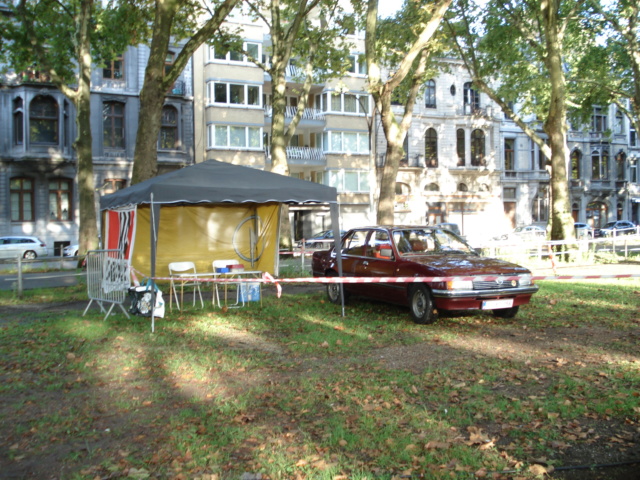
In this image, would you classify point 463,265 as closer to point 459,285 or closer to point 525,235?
point 459,285

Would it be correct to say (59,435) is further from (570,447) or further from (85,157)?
(85,157)

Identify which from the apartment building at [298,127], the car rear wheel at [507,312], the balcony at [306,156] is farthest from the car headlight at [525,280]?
the balcony at [306,156]

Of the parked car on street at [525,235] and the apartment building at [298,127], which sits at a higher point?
the apartment building at [298,127]

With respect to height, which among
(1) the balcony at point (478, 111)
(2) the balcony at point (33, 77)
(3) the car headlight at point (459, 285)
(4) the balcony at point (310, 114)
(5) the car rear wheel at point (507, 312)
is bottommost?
(5) the car rear wheel at point (507, 312)

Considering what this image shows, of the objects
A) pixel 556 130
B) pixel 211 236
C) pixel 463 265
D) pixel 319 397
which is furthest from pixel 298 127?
pixel 319 397

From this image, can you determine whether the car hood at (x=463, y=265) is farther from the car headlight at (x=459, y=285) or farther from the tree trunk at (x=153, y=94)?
the tree trunk at (x=153, y=94)

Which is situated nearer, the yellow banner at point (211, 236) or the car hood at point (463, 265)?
the car hood at point (463, 265)

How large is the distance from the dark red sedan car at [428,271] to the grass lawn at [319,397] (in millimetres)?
432

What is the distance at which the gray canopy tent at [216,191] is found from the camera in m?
9.95

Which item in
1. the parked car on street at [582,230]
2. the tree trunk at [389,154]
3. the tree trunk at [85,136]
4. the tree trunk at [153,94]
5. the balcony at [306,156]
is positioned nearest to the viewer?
the tree trunk at [153,94]

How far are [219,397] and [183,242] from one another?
27.4ft

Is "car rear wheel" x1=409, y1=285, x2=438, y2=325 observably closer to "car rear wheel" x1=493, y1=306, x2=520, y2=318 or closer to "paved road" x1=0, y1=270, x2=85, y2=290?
"car rear wheel" x1=493, y1=306, x2=520, y2=318

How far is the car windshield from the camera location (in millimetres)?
10789

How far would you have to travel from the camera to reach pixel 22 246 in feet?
105
